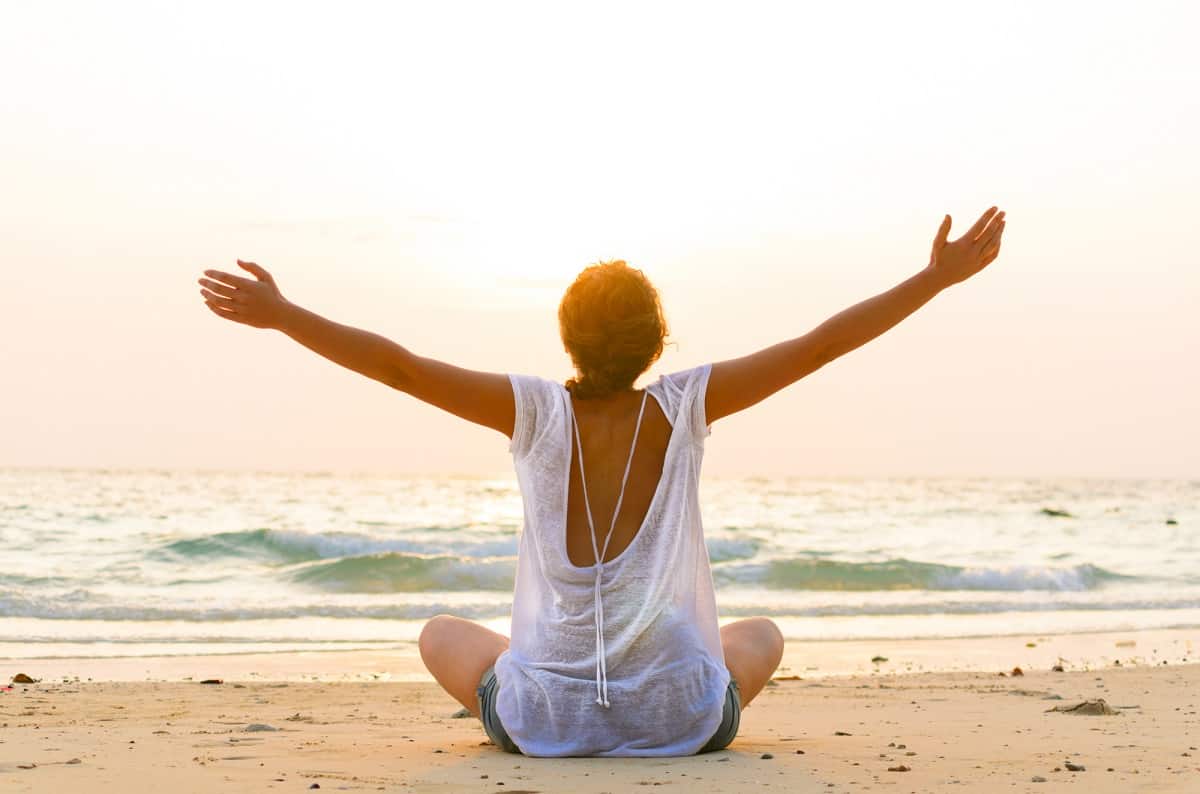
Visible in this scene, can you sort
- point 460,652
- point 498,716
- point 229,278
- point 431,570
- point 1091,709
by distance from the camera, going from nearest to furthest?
point 229,278, point 498,716, point 460,652, point 1091,709, point 431,570

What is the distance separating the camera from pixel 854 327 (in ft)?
12.0

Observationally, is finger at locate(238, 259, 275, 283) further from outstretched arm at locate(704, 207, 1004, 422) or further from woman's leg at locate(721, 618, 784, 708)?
woman's leg at locate(721, 618, 784, 708)

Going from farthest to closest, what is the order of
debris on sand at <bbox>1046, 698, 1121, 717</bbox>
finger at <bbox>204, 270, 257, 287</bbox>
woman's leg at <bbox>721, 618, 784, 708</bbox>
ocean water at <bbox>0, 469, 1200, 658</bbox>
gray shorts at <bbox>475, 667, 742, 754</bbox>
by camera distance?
ocean water at <bbox>0, 469, 1200, 658</bbox>
debris on sand at <bbox>1046, 698, 1121, 717</bbox>
woman's leg at <bbox>721, 618, 784, 708</bbox>
gray shorts at <bbox>475, 667, 742, 754</bbox>
finger at <bbox>204, 270, 257, 287</bbox>

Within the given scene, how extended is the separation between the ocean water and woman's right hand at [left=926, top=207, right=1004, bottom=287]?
7.22 m

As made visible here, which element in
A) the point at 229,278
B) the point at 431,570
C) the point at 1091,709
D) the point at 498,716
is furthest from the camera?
the point at 431,570

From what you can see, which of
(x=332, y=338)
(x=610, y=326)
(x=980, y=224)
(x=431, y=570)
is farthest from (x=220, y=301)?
(x=431, y=570)

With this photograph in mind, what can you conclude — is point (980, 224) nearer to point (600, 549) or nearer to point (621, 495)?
point (621, 495)

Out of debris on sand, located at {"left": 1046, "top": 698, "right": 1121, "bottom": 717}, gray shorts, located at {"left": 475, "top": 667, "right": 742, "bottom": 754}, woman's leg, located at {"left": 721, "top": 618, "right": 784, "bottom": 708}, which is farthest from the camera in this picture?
debris on sand, located at {"left": 1046, "top": 698, "right": 1121, "bottom": 717}

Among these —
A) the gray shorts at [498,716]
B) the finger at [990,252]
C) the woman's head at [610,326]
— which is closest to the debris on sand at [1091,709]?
the gray shorts at [498,716]

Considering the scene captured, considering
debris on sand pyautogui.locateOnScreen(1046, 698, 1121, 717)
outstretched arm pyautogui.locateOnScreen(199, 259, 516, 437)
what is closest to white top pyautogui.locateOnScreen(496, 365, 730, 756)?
outstretched arm pyautogui.locateOnScreen(199, 259, 516, 437)

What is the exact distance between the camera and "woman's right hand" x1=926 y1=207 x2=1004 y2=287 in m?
3.72

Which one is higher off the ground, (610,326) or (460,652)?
(610,326)

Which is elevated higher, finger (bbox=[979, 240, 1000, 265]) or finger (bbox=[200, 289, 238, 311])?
finger (bbox=[979, 240, 1000, 265])

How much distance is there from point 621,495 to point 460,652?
2.65ft
